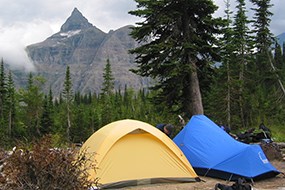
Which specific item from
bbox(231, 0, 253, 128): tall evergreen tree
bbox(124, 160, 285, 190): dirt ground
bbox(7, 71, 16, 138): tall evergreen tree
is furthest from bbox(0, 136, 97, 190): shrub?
bbox(7, 71, 16, 138): tall evergreen tree

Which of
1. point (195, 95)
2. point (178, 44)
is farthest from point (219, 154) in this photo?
point (178, 44)

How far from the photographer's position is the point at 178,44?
14.4 m

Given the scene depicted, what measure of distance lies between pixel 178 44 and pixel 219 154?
6.50m

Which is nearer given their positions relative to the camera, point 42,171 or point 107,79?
point 42,171

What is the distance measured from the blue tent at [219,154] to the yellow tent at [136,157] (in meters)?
0.66

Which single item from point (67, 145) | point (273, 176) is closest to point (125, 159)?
point (67, 145)

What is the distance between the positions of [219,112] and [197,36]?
1885 cm

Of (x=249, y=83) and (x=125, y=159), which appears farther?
(x=249, y=83)

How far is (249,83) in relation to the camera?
115 feet

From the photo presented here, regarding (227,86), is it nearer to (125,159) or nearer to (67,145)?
(125,159)

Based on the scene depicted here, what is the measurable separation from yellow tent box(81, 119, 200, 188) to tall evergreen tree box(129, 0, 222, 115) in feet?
16.5

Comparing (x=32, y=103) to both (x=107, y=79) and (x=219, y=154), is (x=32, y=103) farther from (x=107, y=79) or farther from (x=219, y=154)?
(x=219, y=154)

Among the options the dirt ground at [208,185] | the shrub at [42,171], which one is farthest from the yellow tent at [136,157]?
the shrub at [42,171]

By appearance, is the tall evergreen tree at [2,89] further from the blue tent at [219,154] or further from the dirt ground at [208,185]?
the dirt ground at [208,185]
